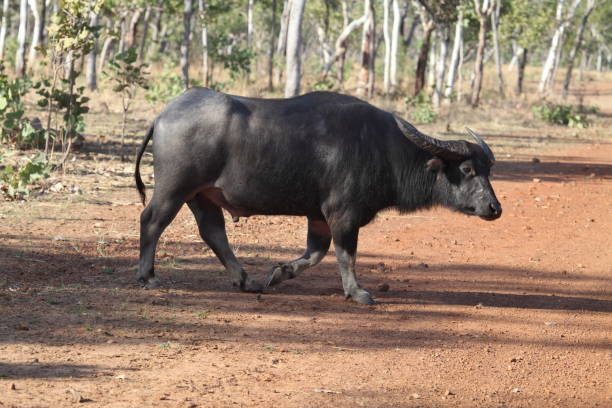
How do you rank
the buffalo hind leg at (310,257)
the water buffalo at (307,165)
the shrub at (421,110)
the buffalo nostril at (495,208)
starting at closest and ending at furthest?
the water buffalo at (307,165) → the buffalo nostril at (495,208) → the buffalo hind leg at (310,257) → the shrub at (421,110)

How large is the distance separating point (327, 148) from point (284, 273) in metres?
1.19

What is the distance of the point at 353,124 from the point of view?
7.34 meters

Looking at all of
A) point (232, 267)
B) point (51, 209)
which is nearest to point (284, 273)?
point (232, 267)

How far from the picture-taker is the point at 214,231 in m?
7.63

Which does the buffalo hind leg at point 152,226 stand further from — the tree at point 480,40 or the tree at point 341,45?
the tree at point 480,40

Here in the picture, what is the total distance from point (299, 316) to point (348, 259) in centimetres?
76

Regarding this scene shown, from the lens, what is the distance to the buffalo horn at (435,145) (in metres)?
7.27

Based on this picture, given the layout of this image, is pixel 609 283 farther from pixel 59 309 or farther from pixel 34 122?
pixel 34 122

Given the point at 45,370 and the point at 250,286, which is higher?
the point at 45,370

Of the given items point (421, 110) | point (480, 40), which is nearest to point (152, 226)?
point (421, 110)

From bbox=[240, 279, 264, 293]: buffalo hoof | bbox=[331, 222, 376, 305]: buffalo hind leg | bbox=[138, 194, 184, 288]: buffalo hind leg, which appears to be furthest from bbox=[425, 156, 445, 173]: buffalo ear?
bbox=[138, 194, 184, 288]: buffalo hind leg

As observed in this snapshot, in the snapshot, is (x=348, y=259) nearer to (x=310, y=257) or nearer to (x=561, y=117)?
(x=310, y=257)

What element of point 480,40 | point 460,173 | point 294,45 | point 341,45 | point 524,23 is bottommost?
point 460,173

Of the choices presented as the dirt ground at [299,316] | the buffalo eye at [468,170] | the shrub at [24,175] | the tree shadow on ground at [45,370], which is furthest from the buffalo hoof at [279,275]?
the shrub at [24,175]
